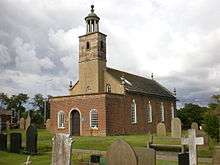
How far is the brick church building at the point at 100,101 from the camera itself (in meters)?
40.9

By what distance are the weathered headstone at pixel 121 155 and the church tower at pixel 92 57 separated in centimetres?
3322

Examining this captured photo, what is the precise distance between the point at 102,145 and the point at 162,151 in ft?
19.1

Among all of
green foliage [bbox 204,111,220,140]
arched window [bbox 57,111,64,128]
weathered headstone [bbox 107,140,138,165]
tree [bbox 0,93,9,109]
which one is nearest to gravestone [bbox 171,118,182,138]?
green foliage [bbox 204,111,220,140]

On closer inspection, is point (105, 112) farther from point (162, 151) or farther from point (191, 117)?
point (191, 117)

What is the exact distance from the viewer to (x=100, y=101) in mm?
40344

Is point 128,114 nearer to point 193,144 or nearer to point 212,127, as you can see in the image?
point 212,127

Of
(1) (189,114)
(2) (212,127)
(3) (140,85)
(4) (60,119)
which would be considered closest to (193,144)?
(2) (212,127)

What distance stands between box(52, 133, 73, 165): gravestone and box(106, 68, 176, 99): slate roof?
36.4 m

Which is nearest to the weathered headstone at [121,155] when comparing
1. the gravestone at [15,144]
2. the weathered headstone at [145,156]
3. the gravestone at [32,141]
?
the weathered headstone at [145,156]

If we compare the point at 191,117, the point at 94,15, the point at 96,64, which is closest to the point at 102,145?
the point at 96,64

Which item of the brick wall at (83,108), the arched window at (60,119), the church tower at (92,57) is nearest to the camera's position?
the brick wall at (83,108)

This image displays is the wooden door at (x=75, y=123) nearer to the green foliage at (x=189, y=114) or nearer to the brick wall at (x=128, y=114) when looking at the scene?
the brick wall at (x=128, y=114)

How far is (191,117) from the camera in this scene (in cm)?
6494

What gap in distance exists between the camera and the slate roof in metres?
47.4
